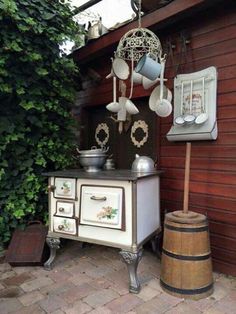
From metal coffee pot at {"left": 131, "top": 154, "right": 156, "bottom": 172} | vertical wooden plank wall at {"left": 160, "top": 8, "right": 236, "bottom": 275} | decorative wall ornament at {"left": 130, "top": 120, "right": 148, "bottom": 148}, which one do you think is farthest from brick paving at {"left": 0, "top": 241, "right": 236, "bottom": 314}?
decorative wall ornament at {"left": 130, "top": 120, "right": 148, "bottom": 148}

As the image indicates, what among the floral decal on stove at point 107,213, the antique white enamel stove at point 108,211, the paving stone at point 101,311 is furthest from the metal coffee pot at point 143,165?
the paving stone at point 101,311

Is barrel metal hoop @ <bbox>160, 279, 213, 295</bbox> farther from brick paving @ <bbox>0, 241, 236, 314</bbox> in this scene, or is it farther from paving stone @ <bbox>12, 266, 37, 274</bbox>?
paving stone @ <bbox>12, 266, 37, 274</bbox>

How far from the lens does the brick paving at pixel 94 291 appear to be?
6.15 feet

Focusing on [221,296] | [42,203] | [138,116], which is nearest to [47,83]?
[138,116]

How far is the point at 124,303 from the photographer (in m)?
1.94

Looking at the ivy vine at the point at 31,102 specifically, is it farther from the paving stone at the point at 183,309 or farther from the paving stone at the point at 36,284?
the paving stone at the point at 183,309

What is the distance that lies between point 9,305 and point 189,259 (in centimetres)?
130

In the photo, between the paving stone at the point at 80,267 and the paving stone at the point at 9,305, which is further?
the paving stone at the point at 80,267

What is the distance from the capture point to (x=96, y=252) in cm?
289

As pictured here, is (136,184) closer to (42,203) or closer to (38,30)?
(42,203)

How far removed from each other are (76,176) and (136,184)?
1.79 ft

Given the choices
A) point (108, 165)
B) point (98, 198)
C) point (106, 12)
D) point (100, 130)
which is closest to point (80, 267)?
point (98, 198)

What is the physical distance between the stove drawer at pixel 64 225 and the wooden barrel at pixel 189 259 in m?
0.84

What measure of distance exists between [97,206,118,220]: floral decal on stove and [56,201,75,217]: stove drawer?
28 centimetres
